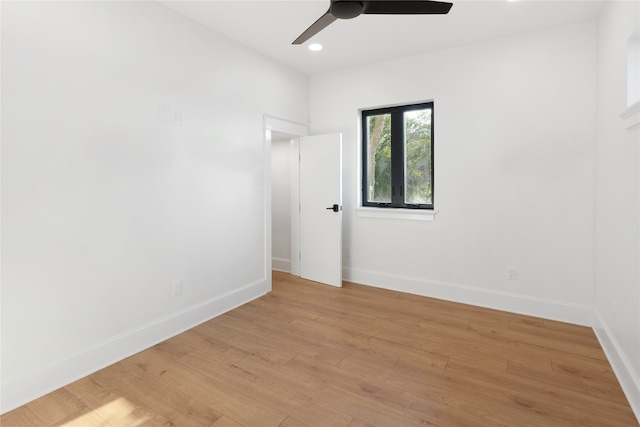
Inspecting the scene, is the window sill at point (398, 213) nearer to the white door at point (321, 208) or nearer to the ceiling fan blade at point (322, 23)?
the white door at point (321, 208)

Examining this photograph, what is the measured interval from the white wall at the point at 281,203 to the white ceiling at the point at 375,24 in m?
1.38

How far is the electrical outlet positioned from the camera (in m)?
2.80

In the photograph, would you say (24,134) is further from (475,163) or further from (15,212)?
(475,163)

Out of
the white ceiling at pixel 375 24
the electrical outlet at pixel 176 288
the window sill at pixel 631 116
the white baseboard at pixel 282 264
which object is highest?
the white ceiling at pixel 375 24

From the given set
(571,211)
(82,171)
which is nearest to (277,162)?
(82,171)

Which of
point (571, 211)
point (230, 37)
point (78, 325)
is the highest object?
point (230, 37)

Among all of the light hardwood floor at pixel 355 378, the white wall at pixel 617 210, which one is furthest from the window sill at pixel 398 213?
the white wall at pixel 617 210

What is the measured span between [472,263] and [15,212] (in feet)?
12.3

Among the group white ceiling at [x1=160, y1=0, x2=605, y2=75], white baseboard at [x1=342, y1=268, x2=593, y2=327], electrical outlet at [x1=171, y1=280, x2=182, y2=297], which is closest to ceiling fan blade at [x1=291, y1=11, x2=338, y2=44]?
white ceiling at [x1=160, y1=0, x2=605, y2=75]

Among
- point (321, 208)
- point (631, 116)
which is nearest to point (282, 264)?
point (321, 208)

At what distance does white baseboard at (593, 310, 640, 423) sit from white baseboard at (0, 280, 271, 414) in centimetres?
304

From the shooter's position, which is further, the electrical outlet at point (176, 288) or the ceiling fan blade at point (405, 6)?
Answer: the electrical outlet at point (176, 288)

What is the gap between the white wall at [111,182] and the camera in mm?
1914

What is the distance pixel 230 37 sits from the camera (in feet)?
10.6
